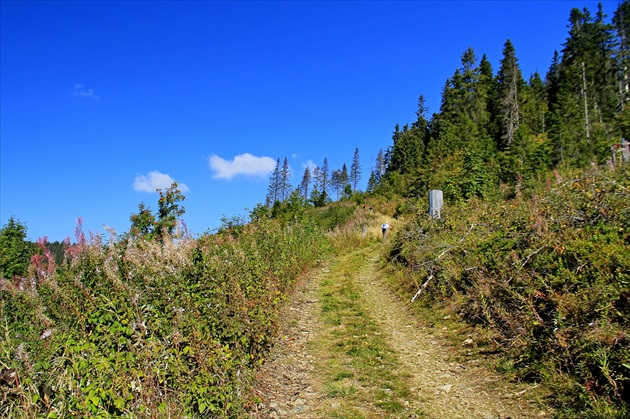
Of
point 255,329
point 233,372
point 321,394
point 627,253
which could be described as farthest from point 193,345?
point 627,253

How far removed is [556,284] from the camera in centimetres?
537

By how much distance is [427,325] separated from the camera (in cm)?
726

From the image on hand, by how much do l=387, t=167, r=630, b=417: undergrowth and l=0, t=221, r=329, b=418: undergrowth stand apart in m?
3.49

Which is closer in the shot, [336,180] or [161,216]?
[161,216]

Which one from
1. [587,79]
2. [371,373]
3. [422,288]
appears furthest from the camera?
[587,79]

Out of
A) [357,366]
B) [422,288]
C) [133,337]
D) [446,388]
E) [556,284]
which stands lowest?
[446,388]

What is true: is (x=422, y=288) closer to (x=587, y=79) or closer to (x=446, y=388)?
(x=446, y=388)

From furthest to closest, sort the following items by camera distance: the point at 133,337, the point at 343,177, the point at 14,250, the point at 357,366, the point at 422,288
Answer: the point at 343,177 < the point at 14,250 < the point at 422,288 < the point at 357,366 < the point at 133,337

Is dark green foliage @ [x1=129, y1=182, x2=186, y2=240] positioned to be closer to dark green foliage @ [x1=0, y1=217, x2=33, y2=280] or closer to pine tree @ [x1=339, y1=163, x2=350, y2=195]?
dark green foliage @ [x1=0, y1=217, x2=33, y2=280]

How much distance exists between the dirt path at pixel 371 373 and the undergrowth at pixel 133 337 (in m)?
0.62

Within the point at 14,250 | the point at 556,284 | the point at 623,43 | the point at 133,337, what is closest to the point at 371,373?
the point at 556,284

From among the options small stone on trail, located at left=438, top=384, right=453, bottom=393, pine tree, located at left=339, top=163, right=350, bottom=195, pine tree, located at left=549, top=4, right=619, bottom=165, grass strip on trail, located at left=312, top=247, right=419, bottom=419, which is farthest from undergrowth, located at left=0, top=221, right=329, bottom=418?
pine tree, located at left=339, top=163, right=350, bottom=195

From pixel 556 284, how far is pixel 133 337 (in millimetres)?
5351

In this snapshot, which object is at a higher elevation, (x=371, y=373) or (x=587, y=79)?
(x=587, y=79)
